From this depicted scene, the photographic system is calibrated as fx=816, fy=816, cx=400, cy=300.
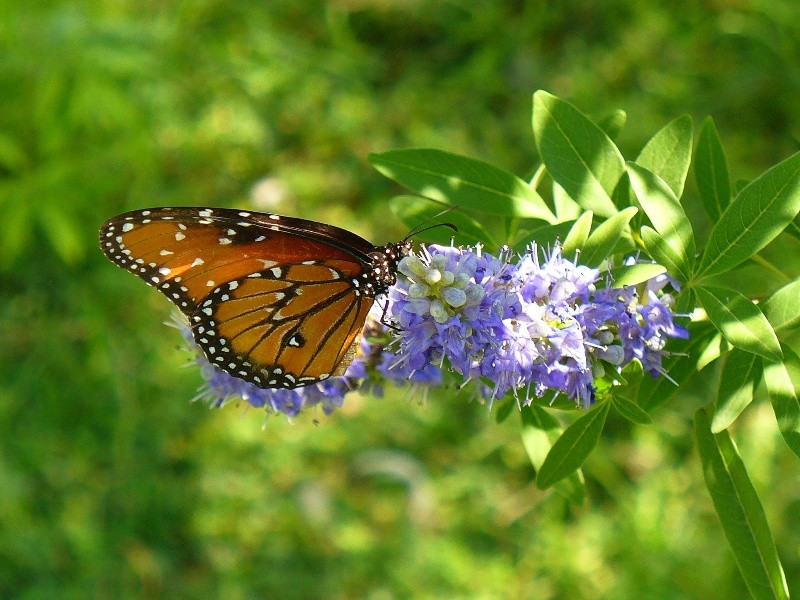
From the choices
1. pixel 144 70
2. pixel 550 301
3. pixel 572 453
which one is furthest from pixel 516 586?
pixel 144 70

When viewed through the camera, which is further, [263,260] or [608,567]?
[608,567]

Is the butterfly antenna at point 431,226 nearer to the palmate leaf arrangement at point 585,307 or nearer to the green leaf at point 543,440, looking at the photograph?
the palmate leaf arrangement at point 585,307

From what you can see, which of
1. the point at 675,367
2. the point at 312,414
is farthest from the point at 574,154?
the point at 312,414

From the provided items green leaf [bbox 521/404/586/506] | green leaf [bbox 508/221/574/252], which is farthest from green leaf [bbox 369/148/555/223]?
green leaf [bbox 521/404/586/506]

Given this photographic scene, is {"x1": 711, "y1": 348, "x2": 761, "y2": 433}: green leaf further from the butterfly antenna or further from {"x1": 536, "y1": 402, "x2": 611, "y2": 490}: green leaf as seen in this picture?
the butterfly antenna

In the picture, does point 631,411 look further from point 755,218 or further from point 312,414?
point 312,414

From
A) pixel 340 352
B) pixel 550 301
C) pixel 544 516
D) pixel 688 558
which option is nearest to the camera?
pixel 550 301

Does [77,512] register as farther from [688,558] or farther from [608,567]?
[688,558]
